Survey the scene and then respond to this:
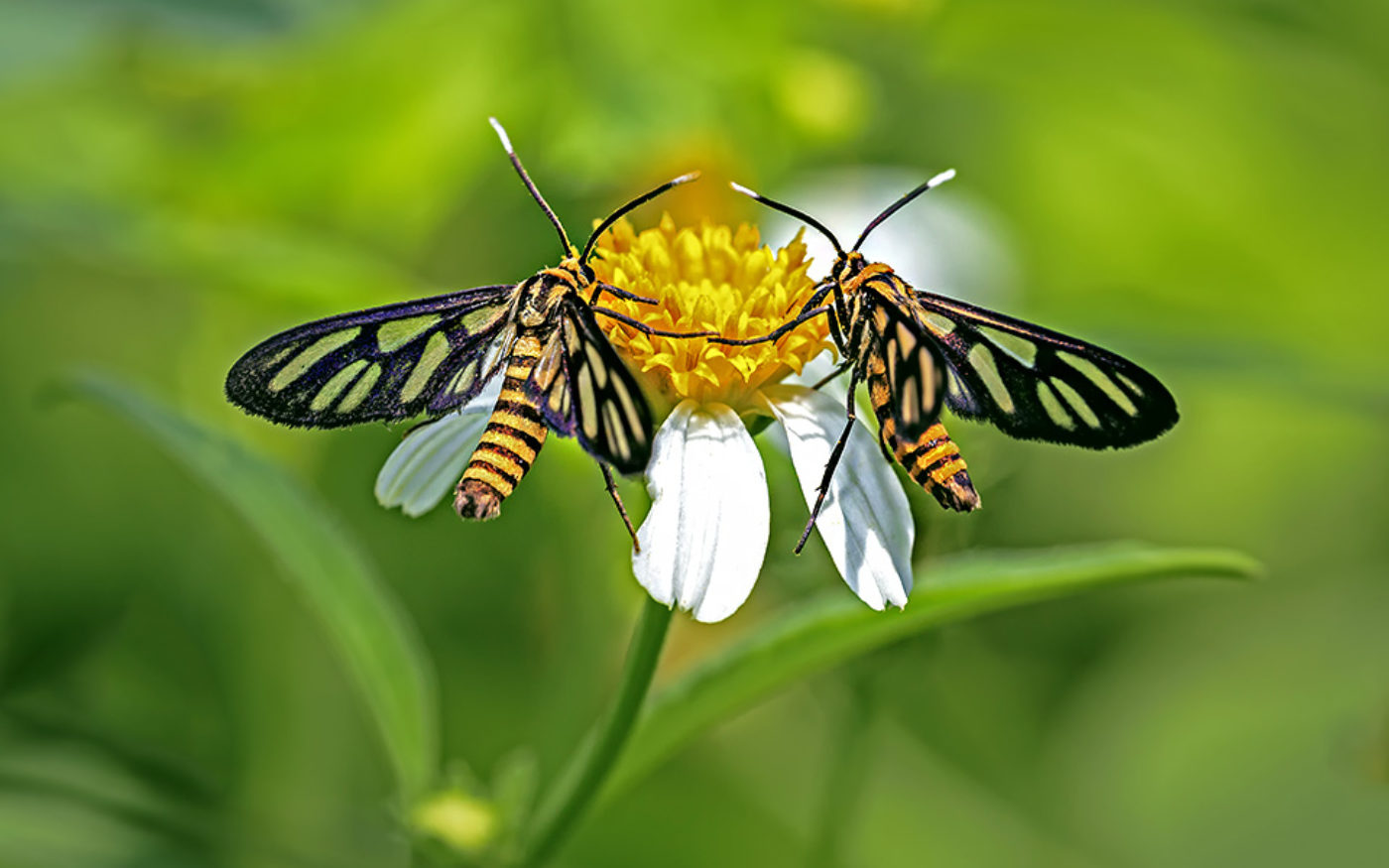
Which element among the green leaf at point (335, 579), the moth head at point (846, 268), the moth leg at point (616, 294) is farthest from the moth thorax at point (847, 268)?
the green leaf at point (335, 579)

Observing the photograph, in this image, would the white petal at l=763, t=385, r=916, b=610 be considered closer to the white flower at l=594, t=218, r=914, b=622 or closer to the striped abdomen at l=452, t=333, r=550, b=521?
the white flower at l=594, t=218, r=914, b=622

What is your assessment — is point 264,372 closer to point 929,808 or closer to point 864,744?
point 864,744

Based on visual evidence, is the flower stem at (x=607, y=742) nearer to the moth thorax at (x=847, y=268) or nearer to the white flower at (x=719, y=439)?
the white flower at (x=719, y=439)

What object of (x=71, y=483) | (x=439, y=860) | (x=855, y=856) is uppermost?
(x=71, y=483)

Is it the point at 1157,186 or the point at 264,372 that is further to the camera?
the point at 1157,186

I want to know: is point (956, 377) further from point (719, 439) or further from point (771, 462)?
point (771, 462)

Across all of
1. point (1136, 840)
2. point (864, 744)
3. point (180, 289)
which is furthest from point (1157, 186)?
point (180, 289)
